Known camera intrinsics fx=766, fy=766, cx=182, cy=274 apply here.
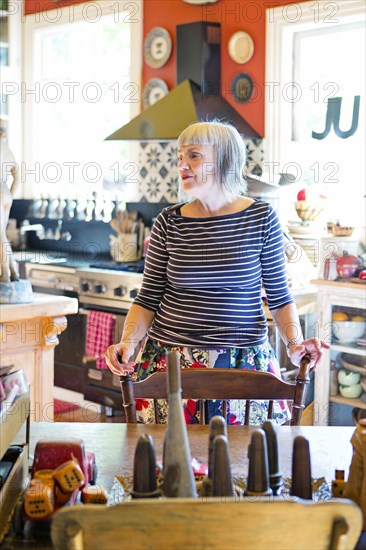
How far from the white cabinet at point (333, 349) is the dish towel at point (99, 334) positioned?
1355mm

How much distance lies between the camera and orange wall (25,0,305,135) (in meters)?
4.43

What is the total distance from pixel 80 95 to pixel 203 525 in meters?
5.26

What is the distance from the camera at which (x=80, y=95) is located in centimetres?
584

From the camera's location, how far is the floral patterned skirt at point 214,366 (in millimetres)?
2102

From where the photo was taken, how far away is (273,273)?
7.51ft

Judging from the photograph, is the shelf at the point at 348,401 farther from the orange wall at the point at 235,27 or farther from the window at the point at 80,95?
the window at the point at 80,95

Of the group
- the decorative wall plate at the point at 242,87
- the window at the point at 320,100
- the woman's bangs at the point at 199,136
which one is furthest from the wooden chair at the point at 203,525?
the decorative wall plate at the point at 242,87

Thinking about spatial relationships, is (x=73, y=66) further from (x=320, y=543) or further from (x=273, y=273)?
(x=320, y=543)

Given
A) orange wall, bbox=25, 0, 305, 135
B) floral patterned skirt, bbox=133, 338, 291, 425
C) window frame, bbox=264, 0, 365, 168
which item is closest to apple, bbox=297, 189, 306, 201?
window frame, bbox=264, 0, 365, 168

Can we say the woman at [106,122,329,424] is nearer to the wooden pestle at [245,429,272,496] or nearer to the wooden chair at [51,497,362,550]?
the wooden pestle at [245,429,272,496]

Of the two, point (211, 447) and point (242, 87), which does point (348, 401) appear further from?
point (211, 447)

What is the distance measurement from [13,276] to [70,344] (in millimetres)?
1948

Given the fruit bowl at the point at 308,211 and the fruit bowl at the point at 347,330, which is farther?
the fruit bowl at the point at 308,211

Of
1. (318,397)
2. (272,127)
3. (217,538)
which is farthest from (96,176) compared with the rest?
Result: (217,538)
